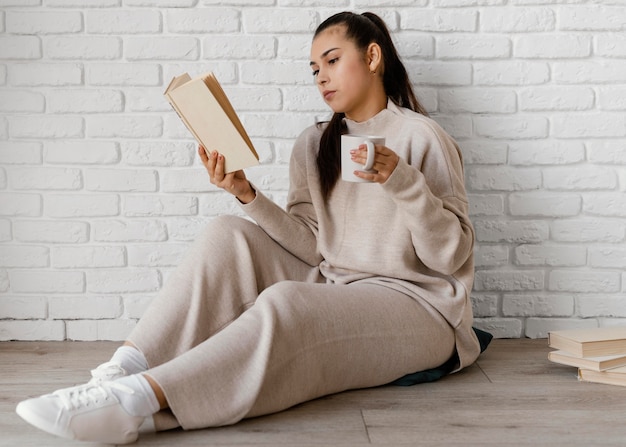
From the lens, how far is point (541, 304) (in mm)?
2523

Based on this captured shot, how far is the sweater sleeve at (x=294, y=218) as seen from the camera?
84.4 inches

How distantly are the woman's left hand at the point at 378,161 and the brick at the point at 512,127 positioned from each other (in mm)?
753

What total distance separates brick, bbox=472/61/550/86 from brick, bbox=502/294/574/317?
2.13ft

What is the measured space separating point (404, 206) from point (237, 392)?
0.57 meters

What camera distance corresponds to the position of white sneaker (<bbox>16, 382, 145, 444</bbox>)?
1519mm

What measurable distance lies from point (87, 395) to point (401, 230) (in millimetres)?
869

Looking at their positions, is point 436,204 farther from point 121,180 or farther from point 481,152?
point 121,180

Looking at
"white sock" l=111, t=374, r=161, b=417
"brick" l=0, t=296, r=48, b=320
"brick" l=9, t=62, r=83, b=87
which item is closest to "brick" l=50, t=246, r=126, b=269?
"brick" l=0, t=296, r=48, b=320

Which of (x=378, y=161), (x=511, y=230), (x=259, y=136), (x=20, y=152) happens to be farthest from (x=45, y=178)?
(x=511, y=230)

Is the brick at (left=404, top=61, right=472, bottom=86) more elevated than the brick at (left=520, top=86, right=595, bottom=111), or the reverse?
the brick at (left=404, top=61, right=472, bottom=86)

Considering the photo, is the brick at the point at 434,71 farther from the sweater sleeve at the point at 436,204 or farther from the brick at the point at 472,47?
the sweater sleeve at the point at 436,204

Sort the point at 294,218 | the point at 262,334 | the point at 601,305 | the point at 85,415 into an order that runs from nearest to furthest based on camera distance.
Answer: the point at 85,415 < the point at 262,334 < the point at 294,218 < the point at 601,305

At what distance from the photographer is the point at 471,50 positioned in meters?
2.44

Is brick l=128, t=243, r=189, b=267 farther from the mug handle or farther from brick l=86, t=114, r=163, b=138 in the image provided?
the mug handle
